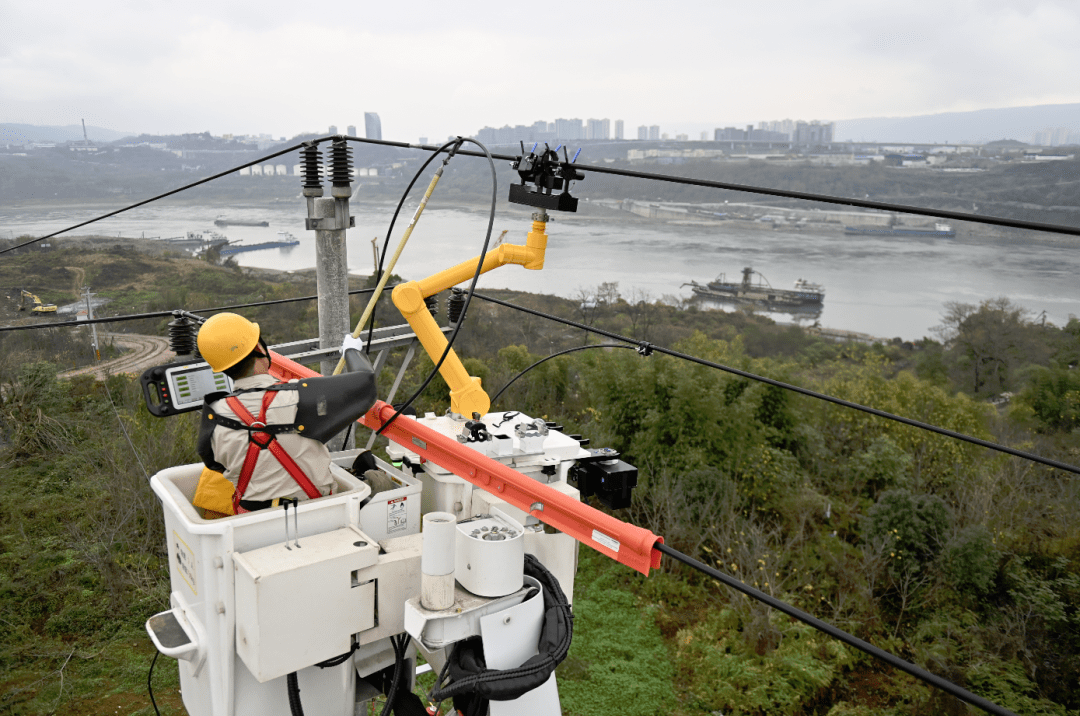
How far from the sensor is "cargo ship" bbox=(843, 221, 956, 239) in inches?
2309

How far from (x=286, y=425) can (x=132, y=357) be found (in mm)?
20929

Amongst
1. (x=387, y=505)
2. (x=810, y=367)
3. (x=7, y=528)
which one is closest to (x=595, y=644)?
(x=387, y=505)

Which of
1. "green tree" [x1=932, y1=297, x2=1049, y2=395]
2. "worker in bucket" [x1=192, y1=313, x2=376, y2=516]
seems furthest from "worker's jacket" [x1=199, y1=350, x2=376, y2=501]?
"green tree" [x1=932, y1=297, x2=1049, y2=395]

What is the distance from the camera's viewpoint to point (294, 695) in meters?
2.87

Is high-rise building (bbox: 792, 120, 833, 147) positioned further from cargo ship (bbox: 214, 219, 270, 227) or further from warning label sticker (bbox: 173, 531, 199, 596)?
warning label sticker (bbox: 173, 531, 199, 596)

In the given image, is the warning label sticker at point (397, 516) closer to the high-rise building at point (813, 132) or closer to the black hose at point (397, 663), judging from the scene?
the black hose at point (397, 663)

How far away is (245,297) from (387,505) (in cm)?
2789

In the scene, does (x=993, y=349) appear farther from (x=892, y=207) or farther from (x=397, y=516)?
(x=397, y=516)

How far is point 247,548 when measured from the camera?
2.71 m

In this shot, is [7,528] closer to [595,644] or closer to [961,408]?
[595,644]

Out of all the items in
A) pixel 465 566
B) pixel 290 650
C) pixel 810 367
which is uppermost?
pixel 465 566

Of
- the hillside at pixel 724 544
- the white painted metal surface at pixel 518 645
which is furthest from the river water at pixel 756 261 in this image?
the white painted metal surface at pixel 518 645

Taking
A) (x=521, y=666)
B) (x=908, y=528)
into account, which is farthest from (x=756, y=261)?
(x=521, y=666)

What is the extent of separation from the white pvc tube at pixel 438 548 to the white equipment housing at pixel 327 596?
0.31 feet
